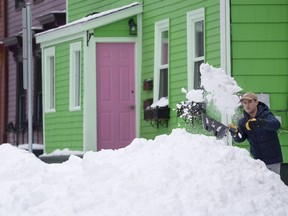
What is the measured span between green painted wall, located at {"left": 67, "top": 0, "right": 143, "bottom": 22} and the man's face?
28.6 feet

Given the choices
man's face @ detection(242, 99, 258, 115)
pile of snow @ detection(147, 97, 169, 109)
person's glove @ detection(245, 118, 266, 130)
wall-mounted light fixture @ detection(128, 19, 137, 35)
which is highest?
wall-mounted light fixture @ detection(128, 19, 137, 35)

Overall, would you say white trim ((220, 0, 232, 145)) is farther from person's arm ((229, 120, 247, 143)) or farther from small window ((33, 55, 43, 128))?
small window ((33, 55, 43, 128))

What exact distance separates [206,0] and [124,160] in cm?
664

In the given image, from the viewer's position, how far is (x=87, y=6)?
71.2 ft

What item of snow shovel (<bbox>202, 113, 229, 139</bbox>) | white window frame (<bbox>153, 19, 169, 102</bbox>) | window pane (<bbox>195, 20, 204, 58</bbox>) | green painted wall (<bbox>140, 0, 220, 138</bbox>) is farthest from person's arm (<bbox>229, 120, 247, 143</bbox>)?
white window frame (<bbox>153, 19, 169, 102</bbox>)

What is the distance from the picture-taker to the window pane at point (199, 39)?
659 inches

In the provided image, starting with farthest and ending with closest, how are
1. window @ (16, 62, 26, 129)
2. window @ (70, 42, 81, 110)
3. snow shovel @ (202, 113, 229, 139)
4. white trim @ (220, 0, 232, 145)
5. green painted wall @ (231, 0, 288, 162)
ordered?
1. window @ (16, 62, 26, 129)
2. window @ (70, 42, 81, 110)
3. white trim @ (220, 0, 232, 145)
4. green painted wall @ (231, 0, 288, 162)
5. snow shovel @ (202, 113, 229, 139)

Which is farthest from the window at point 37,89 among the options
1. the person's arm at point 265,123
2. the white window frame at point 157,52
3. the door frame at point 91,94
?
the person's arm at point 265,123

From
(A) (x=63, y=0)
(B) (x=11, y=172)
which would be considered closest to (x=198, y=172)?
(B) (x=11, y=172)

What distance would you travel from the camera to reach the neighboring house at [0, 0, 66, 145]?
966 inches

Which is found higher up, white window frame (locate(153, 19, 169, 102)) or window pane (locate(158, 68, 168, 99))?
white window frame (locate(153, 19, 169, 102))

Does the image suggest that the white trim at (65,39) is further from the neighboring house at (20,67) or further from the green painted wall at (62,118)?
the neighboring house at (20,67)

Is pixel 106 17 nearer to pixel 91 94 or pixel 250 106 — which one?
pixel 91 94

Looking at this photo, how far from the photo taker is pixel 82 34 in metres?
19.9
